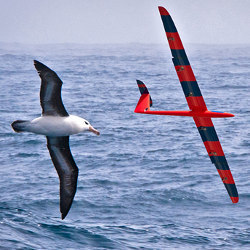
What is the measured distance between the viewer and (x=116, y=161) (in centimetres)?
6569

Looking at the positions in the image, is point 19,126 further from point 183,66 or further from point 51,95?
point 183,66

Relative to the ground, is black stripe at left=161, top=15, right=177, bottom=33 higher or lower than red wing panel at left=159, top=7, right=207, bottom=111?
higher

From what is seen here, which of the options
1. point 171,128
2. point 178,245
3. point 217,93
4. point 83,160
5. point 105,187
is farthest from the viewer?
point 217,93

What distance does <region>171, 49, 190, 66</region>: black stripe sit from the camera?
80.5 ft

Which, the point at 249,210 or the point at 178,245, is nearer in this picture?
the point at 178,245

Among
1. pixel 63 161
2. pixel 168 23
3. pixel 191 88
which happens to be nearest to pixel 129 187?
pixel 191 88

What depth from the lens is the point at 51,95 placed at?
18531mm

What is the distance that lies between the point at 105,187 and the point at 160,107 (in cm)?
4071

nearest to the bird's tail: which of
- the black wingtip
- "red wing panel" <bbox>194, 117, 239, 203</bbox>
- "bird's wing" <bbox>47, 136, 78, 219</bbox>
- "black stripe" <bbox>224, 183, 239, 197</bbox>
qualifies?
the black wingtip

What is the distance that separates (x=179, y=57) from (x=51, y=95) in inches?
302

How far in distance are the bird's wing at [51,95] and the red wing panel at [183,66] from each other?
6801 millimetres

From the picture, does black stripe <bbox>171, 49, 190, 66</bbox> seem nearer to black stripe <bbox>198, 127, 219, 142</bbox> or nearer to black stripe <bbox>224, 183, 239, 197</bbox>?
black stripe <bbox>198, 127, 219, 142</bbox>

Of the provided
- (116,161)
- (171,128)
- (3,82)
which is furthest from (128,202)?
(3,82)

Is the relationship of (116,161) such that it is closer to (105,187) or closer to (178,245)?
(105,187)
